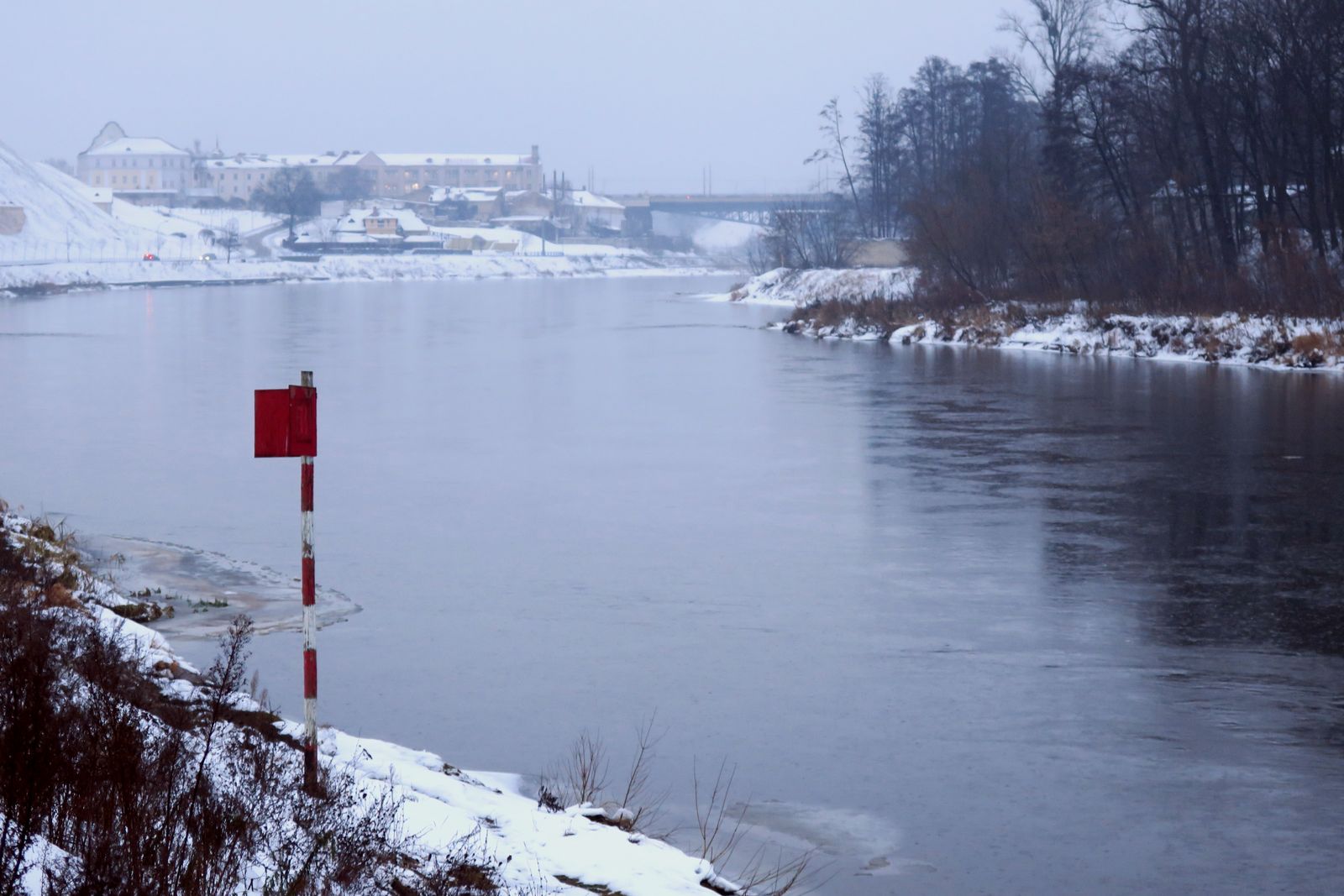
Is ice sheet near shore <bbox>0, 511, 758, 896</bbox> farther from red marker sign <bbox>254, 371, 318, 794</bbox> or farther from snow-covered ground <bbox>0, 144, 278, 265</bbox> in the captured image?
snow-covered ground <bbox>0, 144, 278, 265</bbox>

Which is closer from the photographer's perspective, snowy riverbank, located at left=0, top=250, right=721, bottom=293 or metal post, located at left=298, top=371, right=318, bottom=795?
metal post, located at left=298, top=371, right=318, bottom=795

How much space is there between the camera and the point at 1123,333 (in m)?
43.6

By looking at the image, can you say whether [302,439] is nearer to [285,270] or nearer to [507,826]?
[507,826]

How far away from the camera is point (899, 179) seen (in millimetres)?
98125

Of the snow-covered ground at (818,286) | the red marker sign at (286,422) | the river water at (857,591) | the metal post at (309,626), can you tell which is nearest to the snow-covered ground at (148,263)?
the snow-covered ground at (818,286)

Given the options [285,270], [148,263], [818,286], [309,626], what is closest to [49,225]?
[148,263]

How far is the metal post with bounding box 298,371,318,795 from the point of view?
694 centimetres

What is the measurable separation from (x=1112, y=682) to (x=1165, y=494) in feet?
26.4

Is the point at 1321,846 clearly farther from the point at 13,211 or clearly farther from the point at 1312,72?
the point at 13,211

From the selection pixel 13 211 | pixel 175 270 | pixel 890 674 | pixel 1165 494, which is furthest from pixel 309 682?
pixel 13 211

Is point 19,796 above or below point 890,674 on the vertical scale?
above

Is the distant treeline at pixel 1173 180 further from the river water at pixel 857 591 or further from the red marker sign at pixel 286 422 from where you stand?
the red marker sign at pixel 286 422

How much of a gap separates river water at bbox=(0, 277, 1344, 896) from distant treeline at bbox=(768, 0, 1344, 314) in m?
13.8

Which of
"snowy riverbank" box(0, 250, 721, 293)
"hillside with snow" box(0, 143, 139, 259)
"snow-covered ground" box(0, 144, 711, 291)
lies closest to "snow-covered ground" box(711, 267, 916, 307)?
"snowy riverbank" box(0, 250, 721, 293)
